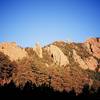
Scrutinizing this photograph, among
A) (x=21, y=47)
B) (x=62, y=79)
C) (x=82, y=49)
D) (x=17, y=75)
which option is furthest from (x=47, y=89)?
(x=82, y=49)

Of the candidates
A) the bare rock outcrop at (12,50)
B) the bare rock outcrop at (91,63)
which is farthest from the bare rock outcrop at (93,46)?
the bare rock outcrop at (12,50)

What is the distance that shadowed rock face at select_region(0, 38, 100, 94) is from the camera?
85000mm

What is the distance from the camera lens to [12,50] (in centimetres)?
11081

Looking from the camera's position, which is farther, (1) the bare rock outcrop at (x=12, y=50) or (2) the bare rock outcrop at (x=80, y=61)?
(2) the bare rock outcrop at (x=80, y=61)

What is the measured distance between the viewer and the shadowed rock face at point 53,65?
279ft

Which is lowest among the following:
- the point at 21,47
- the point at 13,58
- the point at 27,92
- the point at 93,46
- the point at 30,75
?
the point at 27,92

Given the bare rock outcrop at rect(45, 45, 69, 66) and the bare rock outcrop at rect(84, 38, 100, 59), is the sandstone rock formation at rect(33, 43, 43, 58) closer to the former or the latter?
the bare rock outcrop at rect(45, 45, 69, 66)

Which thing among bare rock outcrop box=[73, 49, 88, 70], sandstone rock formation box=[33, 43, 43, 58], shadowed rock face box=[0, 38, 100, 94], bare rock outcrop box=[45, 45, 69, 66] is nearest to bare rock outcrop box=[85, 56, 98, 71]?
shadowed rock face box=[0, 38, 100, 94]

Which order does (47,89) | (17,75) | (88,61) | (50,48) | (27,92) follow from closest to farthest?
(27,92)
(47,89)
(17,75)
(50,48)
(88,61)

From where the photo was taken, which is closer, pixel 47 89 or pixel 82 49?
pixel 47 89

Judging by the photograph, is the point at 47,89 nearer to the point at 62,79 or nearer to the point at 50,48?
the point at 62,79

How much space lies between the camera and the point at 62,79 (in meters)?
92.9

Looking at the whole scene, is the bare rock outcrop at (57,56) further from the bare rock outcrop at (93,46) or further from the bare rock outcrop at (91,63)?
the bare rock outcrop at (93,46)

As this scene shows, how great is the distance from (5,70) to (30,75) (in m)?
9.42
